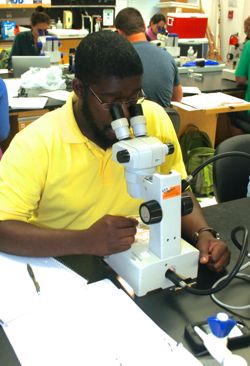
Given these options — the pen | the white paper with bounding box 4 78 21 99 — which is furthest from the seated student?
the pen

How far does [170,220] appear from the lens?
0.87 m

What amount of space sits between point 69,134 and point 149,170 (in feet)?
1.17

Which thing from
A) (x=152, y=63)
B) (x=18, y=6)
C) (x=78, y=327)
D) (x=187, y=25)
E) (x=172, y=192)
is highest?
(x=18, y=6)

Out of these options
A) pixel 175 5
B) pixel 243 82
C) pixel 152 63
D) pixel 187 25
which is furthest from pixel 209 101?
pixel 175 5

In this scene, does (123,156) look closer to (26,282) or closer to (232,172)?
(26,282)

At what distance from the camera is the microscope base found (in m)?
0.89

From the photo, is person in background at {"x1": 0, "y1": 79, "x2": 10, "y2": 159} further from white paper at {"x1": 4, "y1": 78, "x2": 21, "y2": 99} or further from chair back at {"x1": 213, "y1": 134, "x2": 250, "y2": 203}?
chair back at {"x1": 213, "y1": 134, "x2": 250, "y2": 203}

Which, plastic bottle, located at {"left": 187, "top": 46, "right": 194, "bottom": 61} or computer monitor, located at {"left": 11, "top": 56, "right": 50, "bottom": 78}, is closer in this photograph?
computer monitor, located at {"left": 11, "top": 56, "right": 50, "bottom": 78}

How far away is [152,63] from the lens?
2832 millimetres

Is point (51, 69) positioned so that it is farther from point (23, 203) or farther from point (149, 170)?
point (149, 170)

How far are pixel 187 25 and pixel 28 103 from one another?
1.92 meters

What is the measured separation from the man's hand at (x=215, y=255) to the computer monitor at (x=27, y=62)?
2756 mm

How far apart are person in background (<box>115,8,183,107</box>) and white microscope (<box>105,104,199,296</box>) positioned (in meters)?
1.99

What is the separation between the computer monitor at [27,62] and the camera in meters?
3.41
